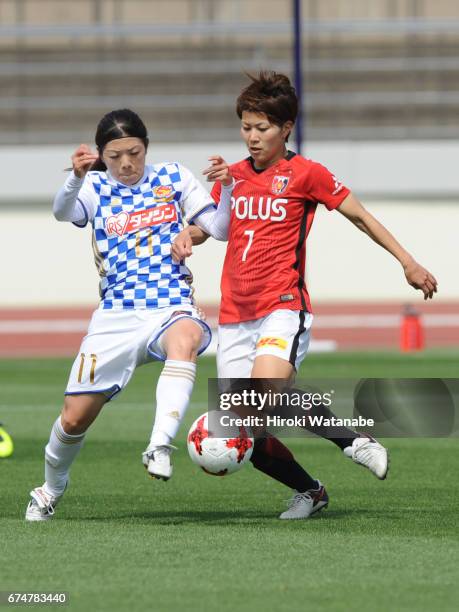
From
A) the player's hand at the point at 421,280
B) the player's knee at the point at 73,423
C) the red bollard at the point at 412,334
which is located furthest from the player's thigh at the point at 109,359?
the red bollard at the point at 412,334

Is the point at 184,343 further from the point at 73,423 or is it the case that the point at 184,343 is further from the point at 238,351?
the point at 73,423

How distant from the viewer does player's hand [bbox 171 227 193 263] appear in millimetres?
6461

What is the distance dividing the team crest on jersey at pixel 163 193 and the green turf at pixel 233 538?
5.33ft

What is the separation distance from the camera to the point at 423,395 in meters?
8.35

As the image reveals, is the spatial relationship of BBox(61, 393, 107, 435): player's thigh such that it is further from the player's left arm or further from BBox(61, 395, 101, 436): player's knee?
the player's left arm

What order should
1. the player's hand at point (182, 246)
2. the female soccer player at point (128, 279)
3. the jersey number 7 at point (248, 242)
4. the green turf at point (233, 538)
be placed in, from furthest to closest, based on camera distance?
the jersey number 7 at point (248, 242)
the female soccer player at point (128, 279)
the player's hand at point (182, 246)
the green turf at point (233, 538)

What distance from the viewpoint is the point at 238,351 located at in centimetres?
685

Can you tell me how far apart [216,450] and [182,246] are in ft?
3.25

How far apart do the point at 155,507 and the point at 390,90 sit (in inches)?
982

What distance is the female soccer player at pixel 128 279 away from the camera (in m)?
6.57

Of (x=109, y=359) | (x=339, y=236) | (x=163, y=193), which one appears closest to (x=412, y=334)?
(x=339, y=236)

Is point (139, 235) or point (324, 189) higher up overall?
point (324, 189)

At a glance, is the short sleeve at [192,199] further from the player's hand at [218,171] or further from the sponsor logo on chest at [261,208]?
the player's hand at [218,171]

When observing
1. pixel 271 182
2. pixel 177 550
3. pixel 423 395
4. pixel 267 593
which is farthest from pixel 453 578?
pixel 423 395
